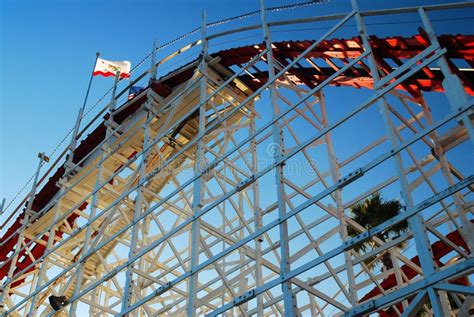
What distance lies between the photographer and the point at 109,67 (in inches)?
856

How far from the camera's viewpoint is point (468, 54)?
35.1ft

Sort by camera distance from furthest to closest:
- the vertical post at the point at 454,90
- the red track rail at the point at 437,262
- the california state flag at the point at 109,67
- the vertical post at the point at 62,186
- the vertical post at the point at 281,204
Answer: the california state flag at the point at 109,67, the vertical post at the point at 62,186, the red track rail at the point at 437,262, the vertical post at the point at 281,204, the vertical post at the point at 454,90

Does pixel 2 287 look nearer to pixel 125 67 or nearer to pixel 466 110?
pixel 125 67

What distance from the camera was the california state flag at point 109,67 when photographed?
2152 centimetres

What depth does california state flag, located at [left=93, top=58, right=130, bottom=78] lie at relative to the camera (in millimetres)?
21516

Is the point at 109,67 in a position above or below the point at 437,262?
above

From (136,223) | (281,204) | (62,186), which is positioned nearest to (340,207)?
Result: (281,204)

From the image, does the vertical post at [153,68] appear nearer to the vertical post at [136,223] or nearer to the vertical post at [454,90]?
the vertical post at [136,223]

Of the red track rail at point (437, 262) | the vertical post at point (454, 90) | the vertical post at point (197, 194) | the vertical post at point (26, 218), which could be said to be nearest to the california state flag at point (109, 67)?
the vertical post at point (26, 218)

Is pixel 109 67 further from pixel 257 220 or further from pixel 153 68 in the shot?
pixel 257 220

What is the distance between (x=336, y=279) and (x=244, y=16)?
7.07 meters

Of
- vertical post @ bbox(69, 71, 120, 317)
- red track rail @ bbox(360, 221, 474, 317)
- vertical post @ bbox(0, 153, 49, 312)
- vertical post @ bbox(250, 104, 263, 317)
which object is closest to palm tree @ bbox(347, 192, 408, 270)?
red track rail @ bbox(360, 221, 474, 317)

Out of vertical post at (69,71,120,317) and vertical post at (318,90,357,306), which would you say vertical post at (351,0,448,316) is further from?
vertical post at (69,71,120,317)

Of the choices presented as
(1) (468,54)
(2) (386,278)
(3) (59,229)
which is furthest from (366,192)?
(3) (59,229)
